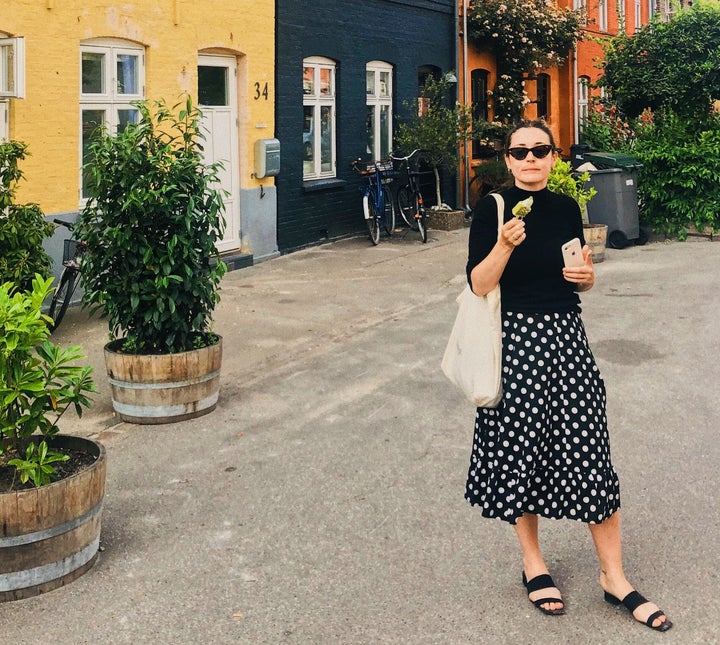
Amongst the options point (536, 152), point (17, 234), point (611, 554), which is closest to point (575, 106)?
point (17, 234)

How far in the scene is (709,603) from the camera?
4418 millimetres

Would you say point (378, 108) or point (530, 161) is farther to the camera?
point (378, 108)

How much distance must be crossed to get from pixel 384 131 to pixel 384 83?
0.81 meters

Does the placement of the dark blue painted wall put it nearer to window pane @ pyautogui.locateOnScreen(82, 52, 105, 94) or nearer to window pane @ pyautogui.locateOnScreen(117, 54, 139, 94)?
window pane @ pyautogui.locateOnScreen(117, 54, 139, 94)

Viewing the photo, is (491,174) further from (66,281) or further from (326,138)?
(66,281)

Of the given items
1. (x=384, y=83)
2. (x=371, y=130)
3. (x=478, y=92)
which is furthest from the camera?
(x=478, y=92)

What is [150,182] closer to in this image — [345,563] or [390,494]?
[390,494]

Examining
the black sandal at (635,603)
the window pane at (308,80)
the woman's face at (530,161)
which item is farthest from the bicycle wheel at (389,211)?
the black sandal at (635,603)

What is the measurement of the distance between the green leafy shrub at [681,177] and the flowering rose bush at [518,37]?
4196 millimetres

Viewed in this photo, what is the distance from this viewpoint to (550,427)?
4.28 m

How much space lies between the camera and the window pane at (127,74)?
12289mm

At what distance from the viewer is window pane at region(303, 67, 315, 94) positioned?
16.0 meters

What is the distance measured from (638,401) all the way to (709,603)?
3385mm

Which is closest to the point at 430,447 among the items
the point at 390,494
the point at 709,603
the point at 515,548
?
the point at 390,494
